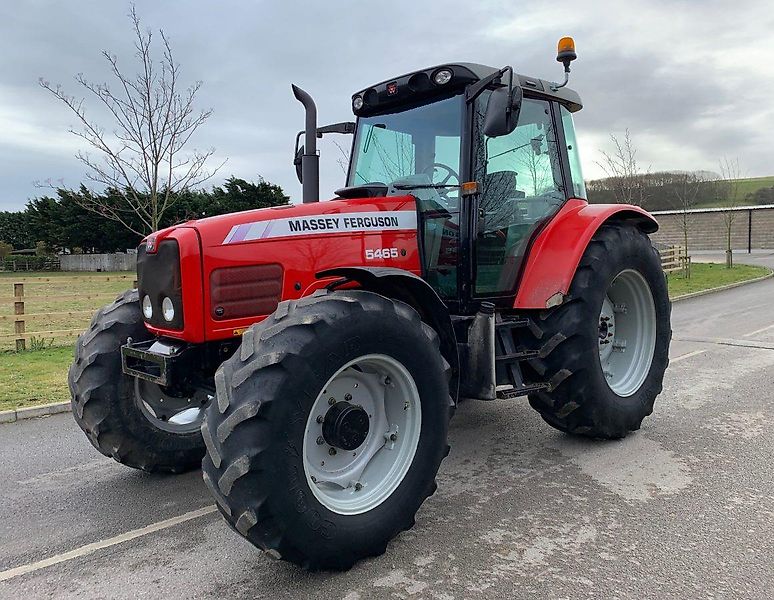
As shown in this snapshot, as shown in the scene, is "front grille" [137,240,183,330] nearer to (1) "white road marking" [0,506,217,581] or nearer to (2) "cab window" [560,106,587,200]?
(1) "white road marking" [0,506,217,581]

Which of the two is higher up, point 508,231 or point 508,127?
point 508,127

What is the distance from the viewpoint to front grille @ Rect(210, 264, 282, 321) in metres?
3.40

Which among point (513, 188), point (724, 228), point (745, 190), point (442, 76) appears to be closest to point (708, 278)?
point (513, 188)

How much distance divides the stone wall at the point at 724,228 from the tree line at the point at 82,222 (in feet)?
88.5

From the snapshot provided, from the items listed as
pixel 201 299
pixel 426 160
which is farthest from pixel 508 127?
pixel 201 299

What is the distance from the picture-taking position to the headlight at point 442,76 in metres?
3.98

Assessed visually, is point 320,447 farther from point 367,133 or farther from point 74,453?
point 74,453

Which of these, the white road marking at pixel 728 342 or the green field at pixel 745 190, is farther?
the green field at pixel 745 190

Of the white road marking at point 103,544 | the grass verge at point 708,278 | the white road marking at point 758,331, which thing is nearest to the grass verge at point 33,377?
the white road marking at point 103,544

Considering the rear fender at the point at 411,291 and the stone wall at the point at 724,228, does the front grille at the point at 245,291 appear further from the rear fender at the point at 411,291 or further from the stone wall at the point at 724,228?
the stone wall at the point at 724,228

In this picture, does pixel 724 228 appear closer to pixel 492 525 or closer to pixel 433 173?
pixel 433 173

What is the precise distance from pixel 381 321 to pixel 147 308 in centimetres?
149

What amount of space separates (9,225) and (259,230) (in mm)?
57082

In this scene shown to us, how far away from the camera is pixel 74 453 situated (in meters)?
4.83
